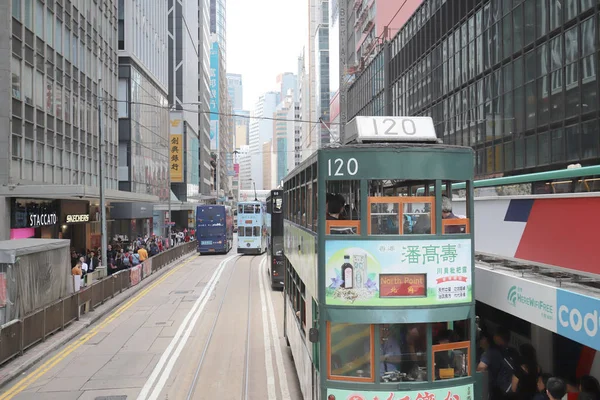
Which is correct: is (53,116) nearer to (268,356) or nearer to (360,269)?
(268,356)

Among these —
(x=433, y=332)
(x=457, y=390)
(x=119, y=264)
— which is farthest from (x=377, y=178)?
(x=119, y=264)

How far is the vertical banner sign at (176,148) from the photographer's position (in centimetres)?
5481

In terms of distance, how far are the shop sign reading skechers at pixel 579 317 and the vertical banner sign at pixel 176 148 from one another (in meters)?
51.1

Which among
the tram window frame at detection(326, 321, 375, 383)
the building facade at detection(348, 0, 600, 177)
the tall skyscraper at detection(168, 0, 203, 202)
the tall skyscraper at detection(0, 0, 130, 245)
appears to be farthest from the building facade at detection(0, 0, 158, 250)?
the tall skyscraper at detection(168, 0, 203, 202)

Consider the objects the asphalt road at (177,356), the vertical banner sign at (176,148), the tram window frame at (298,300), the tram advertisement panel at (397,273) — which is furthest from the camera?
the vertical banner sign at (176,148)

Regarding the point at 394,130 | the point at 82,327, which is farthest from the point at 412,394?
the point at 82,327

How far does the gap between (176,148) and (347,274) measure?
169 ft

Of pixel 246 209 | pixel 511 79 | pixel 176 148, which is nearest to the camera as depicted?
pixel 511 79

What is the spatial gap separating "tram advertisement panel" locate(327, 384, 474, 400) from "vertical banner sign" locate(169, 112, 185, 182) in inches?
1956

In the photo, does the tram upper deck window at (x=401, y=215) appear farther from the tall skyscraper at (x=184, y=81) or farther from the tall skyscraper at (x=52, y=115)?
the tall skyscraper at (x=184, y=81)

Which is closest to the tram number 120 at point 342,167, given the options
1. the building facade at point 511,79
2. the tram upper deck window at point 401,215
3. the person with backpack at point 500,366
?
the tram upper deck window at point 401,215

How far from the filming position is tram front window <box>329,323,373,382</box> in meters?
6.39

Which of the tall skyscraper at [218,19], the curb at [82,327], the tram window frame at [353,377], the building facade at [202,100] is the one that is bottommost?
the curb at [82,327]

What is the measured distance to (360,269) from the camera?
6211mm
